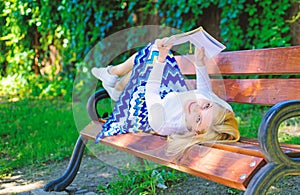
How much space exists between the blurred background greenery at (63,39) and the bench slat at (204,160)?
4.89 ft

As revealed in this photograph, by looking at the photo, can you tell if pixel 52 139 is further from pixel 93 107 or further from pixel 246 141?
pixel 246 141

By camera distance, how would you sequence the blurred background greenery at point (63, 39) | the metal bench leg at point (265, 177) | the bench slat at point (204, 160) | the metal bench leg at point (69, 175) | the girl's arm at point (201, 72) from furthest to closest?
the blurred background greenery at point (63, 39) < the metal bench leg at point (69, 175) < the girl's arm at point (201, 72) < the bench slat at point (204, 160) < the metal bench leg at point (265, 177)

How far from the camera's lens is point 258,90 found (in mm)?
2293

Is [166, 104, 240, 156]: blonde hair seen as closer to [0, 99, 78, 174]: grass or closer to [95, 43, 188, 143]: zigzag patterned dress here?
[95, 43, 188, 143]: zigzag patterned dress

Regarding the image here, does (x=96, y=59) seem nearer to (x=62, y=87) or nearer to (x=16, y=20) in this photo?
(x=62, y=87)

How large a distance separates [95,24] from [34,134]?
7.23ft

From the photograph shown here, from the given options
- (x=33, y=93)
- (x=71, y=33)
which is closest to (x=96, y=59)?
(x=71, y=33)

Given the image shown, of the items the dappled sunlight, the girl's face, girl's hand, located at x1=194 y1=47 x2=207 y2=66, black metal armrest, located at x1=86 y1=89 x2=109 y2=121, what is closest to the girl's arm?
girl's hand, located at x1=194 y1=47 x2=207 y2=66

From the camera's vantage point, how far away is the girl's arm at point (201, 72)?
7.71ft

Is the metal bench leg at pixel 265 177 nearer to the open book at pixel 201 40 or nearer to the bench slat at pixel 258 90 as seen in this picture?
the bench slat at pixel 258 90

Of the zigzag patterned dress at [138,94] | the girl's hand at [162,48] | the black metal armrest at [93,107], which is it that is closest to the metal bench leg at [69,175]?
the black metal armrest at [93,107]

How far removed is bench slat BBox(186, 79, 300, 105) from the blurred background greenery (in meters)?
1.61

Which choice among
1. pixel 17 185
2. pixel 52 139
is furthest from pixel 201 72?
pixel 52 139

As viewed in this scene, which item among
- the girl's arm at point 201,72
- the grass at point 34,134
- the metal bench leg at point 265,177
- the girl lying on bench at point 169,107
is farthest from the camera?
the grass at point 34,134
